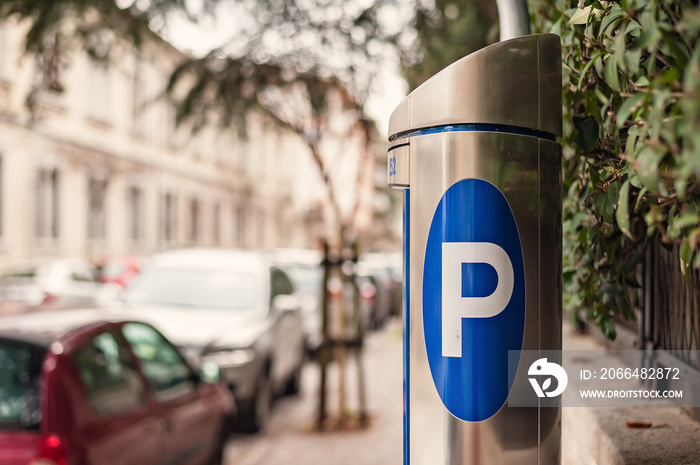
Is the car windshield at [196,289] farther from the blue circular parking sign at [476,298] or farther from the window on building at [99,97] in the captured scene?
the window on building at [99,97]

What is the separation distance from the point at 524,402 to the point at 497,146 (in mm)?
785

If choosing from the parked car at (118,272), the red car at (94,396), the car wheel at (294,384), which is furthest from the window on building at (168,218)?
the red car at (94,396)

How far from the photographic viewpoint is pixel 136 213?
30.4m

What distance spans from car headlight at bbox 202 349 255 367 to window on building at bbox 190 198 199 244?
94.6ft

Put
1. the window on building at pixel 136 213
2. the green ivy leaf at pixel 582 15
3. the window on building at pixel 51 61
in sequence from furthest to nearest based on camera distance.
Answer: the window on building at pixel 136 213 → the window on building at pixel 51 61 → the green ivy leaf at pixel 582 15

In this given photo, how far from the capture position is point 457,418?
2.21m

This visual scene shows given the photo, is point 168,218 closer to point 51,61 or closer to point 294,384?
point 294,384

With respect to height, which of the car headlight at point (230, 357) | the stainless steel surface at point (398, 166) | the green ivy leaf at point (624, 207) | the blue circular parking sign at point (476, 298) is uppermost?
Answer: the stainless steel surface at point (398, 166)

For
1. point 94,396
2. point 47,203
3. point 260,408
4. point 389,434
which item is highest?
point 47,203

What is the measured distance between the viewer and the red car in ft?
12.4

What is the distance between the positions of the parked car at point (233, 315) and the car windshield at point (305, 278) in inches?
147

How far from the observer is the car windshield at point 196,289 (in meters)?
8.63

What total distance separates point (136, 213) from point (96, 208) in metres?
3.06

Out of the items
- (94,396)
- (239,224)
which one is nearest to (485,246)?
(94,396)
